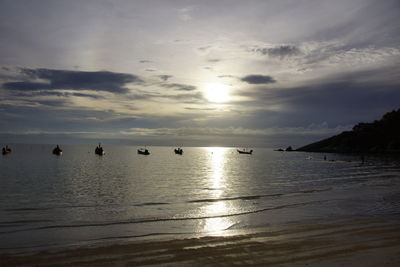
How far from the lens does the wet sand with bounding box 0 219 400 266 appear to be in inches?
396

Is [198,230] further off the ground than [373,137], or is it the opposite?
[373,137]

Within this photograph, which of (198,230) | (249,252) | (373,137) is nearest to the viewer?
(249,252)

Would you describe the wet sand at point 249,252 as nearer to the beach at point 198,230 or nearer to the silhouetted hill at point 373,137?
the beach at point 198,230

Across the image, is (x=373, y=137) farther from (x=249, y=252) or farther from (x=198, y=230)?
(x=249, y=252)

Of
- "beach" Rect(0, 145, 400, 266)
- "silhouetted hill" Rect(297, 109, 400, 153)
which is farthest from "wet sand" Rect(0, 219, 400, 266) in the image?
"silhouetted hill" Rect(297, 109, 400, 153)

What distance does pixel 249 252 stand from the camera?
36.0ft

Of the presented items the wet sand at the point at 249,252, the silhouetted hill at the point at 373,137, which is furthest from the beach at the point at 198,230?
the silhouetted hill at the point at 373,137

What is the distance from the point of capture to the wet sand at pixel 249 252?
396 inches

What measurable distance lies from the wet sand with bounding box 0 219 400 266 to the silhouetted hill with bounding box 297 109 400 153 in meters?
142

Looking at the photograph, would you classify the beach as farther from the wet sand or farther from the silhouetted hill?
the silhouetted hill

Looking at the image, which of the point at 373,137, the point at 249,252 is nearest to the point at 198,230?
the point at 249,252

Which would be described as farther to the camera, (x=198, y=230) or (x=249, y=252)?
(x=198, y=230)

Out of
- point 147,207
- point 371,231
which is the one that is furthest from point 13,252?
point 371,231

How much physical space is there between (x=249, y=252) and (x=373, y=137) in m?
167
